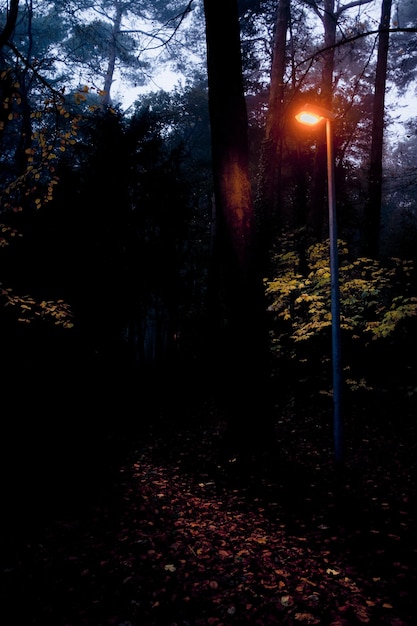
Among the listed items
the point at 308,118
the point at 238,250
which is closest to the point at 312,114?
the point at 308,118

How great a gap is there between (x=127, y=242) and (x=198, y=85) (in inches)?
781

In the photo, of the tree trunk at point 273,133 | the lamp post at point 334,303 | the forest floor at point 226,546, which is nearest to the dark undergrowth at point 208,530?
the forest floor at point 226,546

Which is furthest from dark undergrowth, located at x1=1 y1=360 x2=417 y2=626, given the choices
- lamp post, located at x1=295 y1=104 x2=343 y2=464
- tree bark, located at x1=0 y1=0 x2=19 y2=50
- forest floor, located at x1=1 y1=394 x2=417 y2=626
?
tree bark, located at x1=0 y1=0 x2=19 y2=50

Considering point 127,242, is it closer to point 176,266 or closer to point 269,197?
point 176,266

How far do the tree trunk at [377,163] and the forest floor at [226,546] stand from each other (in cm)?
909

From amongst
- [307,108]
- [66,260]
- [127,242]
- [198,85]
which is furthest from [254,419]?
[198,85]

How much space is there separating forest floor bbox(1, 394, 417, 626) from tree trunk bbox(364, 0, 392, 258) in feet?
29.8

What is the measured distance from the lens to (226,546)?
4441 millimetres

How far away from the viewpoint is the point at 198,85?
28344 millimetres

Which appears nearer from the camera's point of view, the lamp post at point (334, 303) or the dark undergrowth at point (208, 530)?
the dark undergrowth at point (208, 530)

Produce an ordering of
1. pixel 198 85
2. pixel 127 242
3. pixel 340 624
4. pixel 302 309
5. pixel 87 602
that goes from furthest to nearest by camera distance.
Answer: pixel 198 85 < pixel 127 242 < pixel 302 309 < pixel 87 602 < pixel 340 624

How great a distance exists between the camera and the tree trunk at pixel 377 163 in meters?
14.3

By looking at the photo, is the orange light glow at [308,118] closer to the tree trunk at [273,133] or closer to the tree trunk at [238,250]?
the tree trunk at [238,250]

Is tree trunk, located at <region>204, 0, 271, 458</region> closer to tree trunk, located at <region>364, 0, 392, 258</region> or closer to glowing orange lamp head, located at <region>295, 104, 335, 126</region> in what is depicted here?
glowing orange lamp head, located at <region>295, 104, 335, 126</region>
